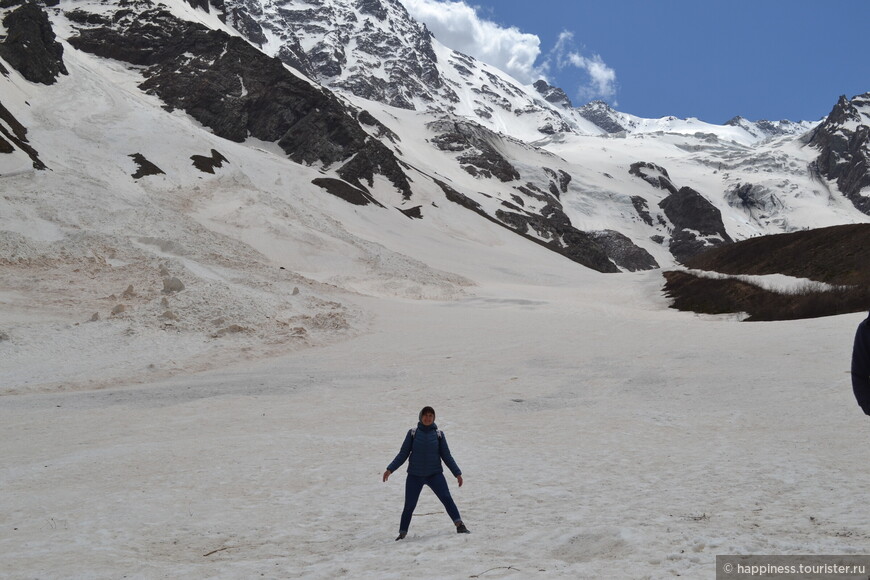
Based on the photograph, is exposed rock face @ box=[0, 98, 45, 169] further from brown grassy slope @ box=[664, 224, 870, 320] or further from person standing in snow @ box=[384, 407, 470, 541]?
brown grassy slope @ box=[664, 224, 870, 320]

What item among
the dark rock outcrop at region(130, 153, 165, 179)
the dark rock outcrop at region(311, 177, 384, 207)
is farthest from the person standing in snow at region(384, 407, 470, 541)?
the dark rock outcrop at region(311, 177, 384, 207)

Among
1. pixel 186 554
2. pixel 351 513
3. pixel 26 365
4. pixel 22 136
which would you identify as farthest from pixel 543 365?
pixel 22 136

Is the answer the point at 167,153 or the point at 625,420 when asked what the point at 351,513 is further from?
the point at 167,153

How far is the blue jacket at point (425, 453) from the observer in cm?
830

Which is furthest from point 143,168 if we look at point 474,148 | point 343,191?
point 474,148

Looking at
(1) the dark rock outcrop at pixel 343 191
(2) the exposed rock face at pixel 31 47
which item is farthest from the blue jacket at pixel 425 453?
(2) the exposed rock face at pixel 31 47

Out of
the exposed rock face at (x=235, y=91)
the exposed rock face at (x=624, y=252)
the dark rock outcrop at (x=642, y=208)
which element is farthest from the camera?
the dark rock outcrop at (x=642, y=208)

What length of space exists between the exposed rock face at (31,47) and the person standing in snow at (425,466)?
8518cm

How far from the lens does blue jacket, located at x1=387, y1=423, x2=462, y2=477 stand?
327 inches

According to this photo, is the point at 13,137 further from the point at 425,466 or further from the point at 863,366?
the point at 863,366

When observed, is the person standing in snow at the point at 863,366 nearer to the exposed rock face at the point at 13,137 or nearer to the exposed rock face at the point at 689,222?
the exposed rock face at the point at 13,137

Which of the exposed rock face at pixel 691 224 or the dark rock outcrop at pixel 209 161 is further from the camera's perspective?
the exposed rock face at pixel 691 224

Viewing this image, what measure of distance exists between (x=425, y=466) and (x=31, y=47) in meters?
92.0

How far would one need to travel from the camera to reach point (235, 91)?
109 meters
